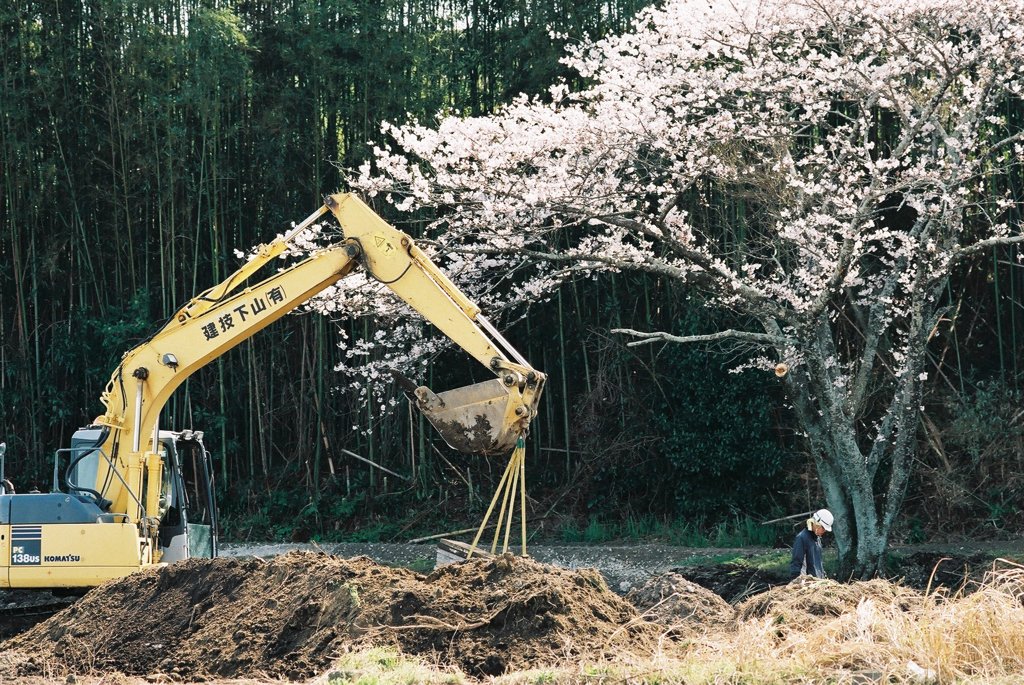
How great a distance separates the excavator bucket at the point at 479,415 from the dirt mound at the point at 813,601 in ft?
5.57

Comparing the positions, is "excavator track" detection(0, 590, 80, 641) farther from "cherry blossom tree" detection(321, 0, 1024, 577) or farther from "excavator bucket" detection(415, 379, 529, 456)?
"cherry blossom tree" detection(321, 0, 1024, 577)

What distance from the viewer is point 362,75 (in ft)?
49.3

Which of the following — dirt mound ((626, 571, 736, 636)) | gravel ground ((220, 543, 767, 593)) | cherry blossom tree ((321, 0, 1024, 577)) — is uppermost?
cherry blossom tree ((321, 0, 1024, 577))

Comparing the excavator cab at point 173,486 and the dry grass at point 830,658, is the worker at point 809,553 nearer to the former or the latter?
the dry grass at point 830,658

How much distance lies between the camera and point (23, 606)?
27.0 ft

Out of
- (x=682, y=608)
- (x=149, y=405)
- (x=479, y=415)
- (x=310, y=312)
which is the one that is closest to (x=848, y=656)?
(x=682, y=608)

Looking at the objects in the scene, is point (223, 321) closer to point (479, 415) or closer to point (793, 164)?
point (479, 415)

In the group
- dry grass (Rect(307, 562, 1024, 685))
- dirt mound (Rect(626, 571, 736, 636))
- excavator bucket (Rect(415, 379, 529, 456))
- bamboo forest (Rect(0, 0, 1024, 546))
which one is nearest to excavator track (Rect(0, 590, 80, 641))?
excavator bucket (Rect(415, 379, 529, 456))

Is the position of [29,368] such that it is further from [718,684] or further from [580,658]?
[718,684]

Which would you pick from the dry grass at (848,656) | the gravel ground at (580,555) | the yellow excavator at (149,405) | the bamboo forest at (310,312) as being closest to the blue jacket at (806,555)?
the dry grass at (848,656)

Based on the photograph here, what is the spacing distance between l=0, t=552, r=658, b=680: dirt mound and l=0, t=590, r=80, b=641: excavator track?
0.77 meters

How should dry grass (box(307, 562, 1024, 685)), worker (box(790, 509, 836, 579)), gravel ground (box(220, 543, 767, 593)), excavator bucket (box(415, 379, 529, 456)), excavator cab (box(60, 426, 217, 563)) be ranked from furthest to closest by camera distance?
gravel ground (box(220, 543, 767, 593)) < excavator cab (box(60, 426, 217, 563)) < worker (box(790, 509, 836, 579)) < excavator bucket (box(415, 379, 529, 456)) < dry grass (box(307, 562, 1024, 685))

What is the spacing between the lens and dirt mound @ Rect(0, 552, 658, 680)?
6.32m

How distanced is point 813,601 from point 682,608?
773 millimetres
